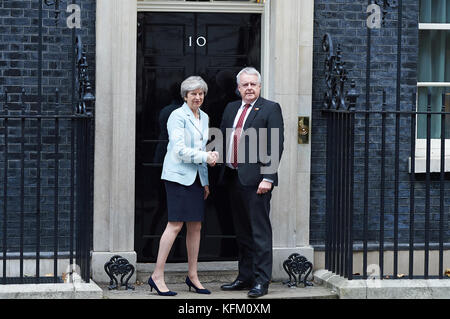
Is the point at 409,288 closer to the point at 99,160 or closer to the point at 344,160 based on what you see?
the point at 344,160

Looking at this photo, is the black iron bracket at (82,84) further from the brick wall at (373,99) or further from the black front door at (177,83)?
the brick wall at (373,99)

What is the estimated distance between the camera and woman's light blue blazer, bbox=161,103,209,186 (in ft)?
26.0

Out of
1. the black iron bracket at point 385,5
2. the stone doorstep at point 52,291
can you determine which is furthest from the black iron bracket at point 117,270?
the black iron bracket at point 385,5

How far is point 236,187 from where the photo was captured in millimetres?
8289

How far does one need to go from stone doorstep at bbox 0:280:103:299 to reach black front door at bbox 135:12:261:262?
1386mm

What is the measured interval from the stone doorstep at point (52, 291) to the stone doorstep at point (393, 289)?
6.76ft

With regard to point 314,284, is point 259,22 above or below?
above

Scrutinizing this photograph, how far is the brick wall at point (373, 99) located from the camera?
9.14 meters

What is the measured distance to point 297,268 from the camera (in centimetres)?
879

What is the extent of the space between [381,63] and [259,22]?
48.4 inches

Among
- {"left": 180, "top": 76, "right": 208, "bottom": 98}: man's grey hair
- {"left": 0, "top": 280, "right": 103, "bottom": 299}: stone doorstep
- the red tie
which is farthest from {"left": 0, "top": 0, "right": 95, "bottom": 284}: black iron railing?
the red tie

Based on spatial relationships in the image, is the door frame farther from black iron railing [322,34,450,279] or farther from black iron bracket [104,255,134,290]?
black iron bracket [104,255,134,290]

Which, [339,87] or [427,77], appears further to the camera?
[427,77]

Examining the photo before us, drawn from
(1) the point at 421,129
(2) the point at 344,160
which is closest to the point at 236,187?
(2) the point at 344,160
